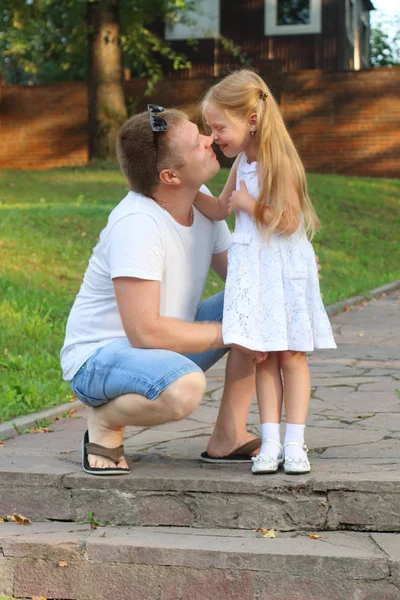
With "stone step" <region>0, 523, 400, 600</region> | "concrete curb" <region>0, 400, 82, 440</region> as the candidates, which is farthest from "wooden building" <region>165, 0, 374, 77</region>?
"stone step" <region>0, 523, 400, 600</region>

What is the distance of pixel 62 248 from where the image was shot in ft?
37.1

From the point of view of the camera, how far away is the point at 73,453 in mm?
4566

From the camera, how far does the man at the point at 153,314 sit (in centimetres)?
385

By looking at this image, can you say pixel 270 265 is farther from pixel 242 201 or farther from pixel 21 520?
pixel 21 520

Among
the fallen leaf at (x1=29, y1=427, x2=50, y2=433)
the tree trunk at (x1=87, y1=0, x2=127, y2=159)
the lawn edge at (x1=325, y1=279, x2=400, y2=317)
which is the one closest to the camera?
the fallen leaf at (x1=29, y1=427, x2=50, y2=433)

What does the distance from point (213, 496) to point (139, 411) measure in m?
0.43

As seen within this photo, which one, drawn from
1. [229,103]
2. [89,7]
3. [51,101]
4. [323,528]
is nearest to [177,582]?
[323,528]

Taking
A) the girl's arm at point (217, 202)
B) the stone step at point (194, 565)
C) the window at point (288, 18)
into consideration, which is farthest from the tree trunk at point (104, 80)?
the stone step at point (194, 565)

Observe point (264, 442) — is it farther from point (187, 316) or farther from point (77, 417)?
point (77, 417)

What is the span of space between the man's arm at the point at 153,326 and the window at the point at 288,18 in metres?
24.1

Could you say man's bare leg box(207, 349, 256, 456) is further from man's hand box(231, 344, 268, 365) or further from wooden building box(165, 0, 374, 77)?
wooden building box(165, 0, 374, 77)

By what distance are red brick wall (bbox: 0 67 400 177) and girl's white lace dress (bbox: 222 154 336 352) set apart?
1758 centimetres

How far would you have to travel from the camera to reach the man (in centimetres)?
385

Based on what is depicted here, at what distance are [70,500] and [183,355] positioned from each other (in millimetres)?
740
